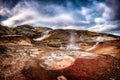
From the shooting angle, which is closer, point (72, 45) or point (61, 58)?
point (61, 58)

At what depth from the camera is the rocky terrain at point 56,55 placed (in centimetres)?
1118

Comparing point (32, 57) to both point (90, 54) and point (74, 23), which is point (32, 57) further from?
point (74, 23)

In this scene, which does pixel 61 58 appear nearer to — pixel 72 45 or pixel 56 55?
pixel 56 55

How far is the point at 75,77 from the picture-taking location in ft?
36.6

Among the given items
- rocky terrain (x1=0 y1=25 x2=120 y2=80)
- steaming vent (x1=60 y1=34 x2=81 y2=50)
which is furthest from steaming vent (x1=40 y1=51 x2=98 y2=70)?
steaming vent (x1=60 y1=34 x2=81 y2=50)

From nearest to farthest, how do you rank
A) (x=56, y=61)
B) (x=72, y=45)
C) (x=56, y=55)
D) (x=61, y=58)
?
(x=56, y=61) → (x=61, y=58) → (x=56, y=55) → (x=72, y=45)

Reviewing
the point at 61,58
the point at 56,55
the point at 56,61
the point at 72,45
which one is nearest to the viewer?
the point at 56,61

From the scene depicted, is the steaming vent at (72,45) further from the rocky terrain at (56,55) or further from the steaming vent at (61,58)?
the steaming vent at (61,58)

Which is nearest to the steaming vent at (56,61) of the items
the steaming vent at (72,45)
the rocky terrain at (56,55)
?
the rocky terrain at (56,55)

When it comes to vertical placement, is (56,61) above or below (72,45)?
below

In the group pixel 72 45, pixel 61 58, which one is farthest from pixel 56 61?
pixel 72 45

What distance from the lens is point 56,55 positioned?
12602mm

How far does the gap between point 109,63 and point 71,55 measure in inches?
Result: 93.5

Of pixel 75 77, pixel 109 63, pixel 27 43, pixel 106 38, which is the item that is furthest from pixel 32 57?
pixel 106 38
